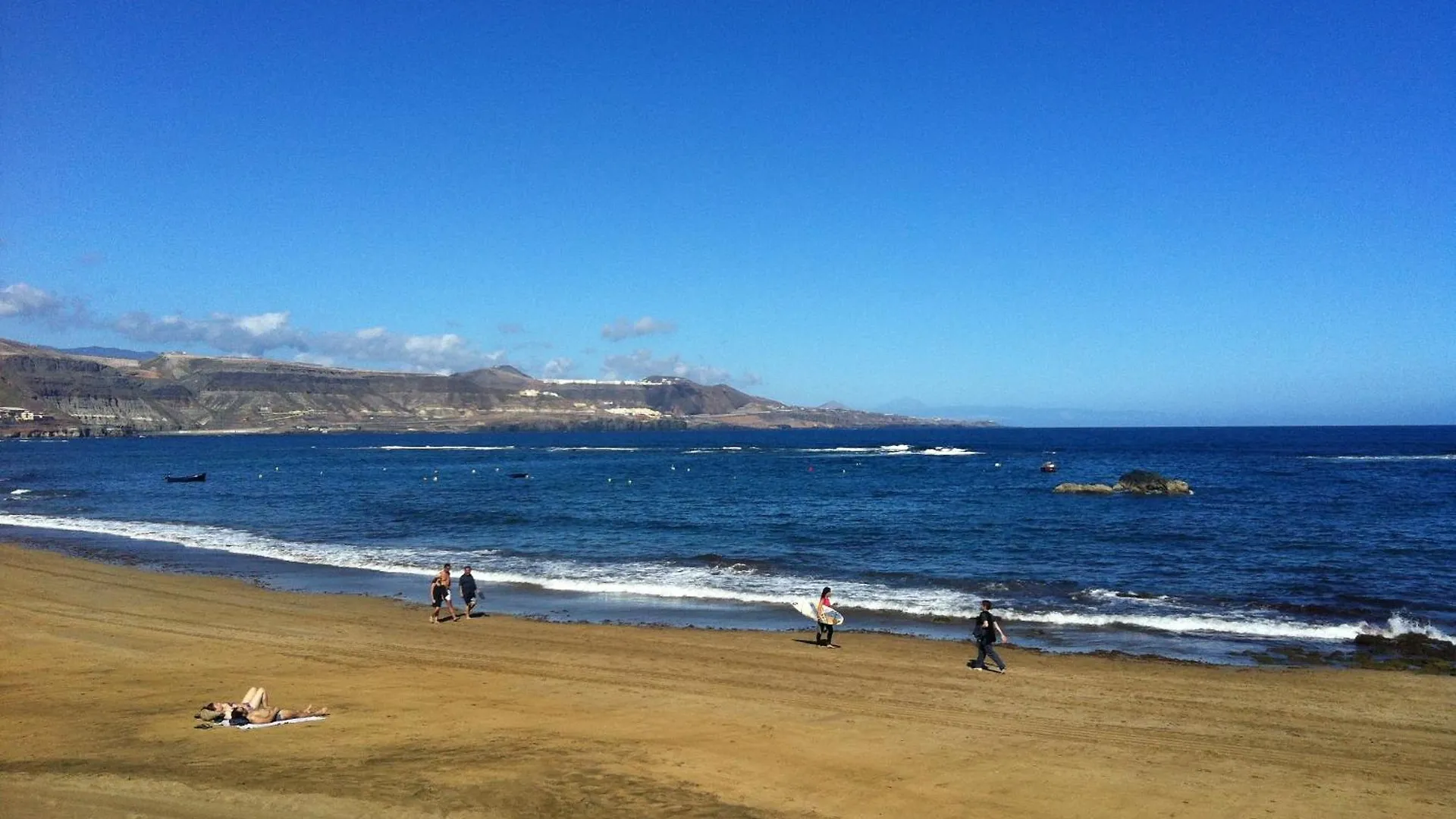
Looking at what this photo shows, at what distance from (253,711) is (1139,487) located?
187 feet

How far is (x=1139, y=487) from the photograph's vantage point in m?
59.0

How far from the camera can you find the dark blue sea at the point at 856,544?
23.3 metres

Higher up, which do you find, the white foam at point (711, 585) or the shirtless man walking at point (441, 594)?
the shirtless man walking at point (441, 594)

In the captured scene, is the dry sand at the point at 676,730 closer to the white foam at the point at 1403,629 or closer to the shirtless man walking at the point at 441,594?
the shirtless man walking at the point at 441,594

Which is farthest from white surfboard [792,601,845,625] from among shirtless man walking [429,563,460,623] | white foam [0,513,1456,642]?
shirtless man walking [429,563,460,623]

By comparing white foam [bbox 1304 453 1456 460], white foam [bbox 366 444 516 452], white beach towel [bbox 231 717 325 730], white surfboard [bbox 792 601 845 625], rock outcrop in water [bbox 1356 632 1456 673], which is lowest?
white foam [bbox 366 444 516 452]

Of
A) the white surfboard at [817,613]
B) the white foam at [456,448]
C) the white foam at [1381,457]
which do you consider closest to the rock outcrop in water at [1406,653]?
the white surfboard at [817,613]

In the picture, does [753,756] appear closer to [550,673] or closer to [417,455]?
[550,673]

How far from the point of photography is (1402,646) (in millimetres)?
19500

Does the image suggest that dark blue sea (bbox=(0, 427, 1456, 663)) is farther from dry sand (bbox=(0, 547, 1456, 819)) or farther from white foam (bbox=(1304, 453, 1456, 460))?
white foam (bbox=(1304, 453, 1456, 460))

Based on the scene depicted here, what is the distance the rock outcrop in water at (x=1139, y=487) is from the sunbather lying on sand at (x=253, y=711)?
55.4 meters

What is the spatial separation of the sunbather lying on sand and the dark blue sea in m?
10.3

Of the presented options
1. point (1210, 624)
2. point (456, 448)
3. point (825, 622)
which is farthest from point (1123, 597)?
point (456, 448)

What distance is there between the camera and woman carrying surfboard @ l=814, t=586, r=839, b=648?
750 inches
